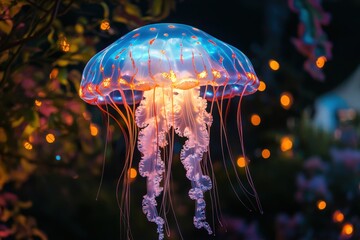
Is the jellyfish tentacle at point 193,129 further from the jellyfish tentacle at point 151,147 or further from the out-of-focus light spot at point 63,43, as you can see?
the out-of-focus light spot at point 63,43

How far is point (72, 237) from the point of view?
16.7 feet

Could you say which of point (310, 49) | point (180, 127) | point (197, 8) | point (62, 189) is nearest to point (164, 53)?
point (180, 127)

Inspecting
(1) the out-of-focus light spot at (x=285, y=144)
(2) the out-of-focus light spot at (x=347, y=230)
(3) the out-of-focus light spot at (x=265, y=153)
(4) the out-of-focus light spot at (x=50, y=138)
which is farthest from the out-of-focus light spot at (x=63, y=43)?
(3) the out-of-focus light spot at (x=265, y=153)

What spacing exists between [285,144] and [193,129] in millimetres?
4216

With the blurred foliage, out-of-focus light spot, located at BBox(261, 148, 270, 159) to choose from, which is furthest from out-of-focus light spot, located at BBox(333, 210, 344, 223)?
out-of-focus light spot, located at BBox(261, 148, 270, 159)

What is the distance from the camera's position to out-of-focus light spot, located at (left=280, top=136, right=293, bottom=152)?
6551 mm

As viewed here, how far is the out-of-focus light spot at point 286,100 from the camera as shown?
7457 mm

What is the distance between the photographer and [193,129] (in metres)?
2.50

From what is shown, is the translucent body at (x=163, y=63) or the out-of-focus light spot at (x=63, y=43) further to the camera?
the out-of-focus light spot at (x=63, y=43)

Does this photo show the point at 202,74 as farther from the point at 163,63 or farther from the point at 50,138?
the point at 50,138

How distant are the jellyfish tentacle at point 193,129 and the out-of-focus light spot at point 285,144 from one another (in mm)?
4131

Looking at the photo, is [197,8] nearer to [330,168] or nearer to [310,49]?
[330,168]

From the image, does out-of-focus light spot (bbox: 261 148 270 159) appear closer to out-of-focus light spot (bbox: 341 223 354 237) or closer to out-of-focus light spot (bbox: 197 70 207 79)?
out-of-focus light spot (bbox: 341 223 354 237)

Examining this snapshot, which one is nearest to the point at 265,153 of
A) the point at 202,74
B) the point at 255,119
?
the point at 255,119
